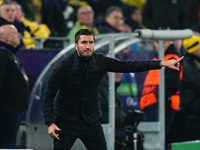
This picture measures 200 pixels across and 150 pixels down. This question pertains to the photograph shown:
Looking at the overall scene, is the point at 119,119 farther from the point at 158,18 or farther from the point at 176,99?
the point at 158,18

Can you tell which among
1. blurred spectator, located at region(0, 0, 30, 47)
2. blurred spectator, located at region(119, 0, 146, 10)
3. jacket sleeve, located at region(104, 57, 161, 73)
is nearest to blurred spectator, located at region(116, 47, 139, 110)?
blurred spectator, located at region(0, 0, 30, 47)

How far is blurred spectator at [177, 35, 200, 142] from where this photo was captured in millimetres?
11156

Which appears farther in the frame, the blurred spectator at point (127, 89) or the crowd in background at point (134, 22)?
the crowd in background at point (134, 22)

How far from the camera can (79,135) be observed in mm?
8078

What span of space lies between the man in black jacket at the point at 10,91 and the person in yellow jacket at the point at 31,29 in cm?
219

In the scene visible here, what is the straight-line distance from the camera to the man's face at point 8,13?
11.3m

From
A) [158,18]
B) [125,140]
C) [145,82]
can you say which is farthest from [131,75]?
[158,18]

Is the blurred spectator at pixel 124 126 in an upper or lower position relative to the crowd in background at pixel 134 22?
lower

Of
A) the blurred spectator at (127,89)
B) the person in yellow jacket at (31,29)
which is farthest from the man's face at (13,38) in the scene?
the person in yellow jacket at (31,29)

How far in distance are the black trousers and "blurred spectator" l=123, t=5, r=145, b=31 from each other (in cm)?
754

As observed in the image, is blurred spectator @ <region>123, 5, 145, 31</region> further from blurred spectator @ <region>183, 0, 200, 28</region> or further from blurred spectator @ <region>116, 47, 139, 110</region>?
blurred spectator @ <region>116, 47, 139, 110</region>

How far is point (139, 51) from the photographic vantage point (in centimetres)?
1109

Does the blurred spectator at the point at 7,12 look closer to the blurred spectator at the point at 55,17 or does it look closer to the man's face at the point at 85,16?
the man's face at the point at 85,16

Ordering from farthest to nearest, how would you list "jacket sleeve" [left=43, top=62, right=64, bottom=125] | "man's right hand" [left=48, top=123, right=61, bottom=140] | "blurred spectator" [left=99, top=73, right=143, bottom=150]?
"blurred spectator" [left=99, top=73, right=143, bottom=150] → "jacket sleeve" [left=43, top=62, right=64, bottom=125] → "man's right hand" [left=48, top=123, right=61, bottom=140]
